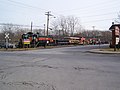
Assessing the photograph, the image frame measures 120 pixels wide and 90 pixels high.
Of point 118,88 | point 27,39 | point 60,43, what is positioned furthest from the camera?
point 60,43

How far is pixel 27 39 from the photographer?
1998 inches

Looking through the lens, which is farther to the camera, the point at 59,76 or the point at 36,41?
the point at 36,41

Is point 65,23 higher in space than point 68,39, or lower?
higher

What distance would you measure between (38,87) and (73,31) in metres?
121

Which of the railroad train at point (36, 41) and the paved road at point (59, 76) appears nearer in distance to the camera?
the paved road at point (59, 76)

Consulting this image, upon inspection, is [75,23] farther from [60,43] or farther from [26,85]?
[26,85]

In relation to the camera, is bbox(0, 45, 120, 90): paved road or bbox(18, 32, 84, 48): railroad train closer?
bbox(0, 45, 120, 90): paved road

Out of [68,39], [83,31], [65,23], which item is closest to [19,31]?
[65,23]

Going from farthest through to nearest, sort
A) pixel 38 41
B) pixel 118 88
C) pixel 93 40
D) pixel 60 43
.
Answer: pixel 93 40
pixel 60 43
pixel 38 41
pixel 118 88

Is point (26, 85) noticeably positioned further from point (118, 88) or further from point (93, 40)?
point (93, 40)

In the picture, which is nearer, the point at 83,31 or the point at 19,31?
the point at 19,31

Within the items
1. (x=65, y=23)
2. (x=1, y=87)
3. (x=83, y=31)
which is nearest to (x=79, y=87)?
(x=1, y=87)

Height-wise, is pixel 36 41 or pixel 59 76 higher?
pixel 36 41

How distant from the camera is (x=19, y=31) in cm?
12706
